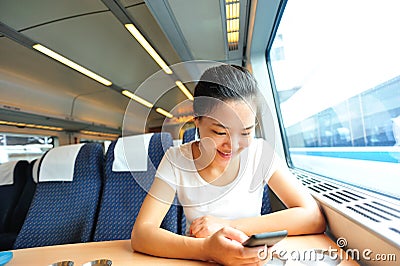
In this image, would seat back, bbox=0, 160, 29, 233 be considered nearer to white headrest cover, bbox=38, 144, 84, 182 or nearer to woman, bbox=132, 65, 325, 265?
white headrest cover, bbox=38, 144, 84, 182

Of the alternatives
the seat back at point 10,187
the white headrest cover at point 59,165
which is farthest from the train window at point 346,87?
the seat back at point 10,187

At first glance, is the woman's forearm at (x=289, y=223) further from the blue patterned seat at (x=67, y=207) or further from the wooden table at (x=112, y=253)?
the blue patterned seat at (x=67, y=207)

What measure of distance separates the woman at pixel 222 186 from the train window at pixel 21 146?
14.5 ft

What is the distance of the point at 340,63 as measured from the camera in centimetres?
149

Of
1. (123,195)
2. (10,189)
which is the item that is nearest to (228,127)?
(123,195)

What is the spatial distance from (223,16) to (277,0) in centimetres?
59

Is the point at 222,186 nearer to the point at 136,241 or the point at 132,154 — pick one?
the point at 136,241

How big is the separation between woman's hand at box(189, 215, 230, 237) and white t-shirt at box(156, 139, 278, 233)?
5.7 inches

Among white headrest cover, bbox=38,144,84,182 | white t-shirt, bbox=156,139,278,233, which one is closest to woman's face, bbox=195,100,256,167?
white t-shirt, bbox=156,139,278,233

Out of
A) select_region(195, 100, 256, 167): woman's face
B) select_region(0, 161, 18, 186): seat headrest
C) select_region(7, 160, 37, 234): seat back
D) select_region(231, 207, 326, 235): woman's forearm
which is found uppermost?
select_region(195, 100, 256, 167): woman's face

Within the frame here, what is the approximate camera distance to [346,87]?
1448mm

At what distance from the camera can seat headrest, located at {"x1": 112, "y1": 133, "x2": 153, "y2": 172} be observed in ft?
6.10

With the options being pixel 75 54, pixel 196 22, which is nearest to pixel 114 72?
pixel 75 54

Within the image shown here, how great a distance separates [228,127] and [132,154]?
977mm
